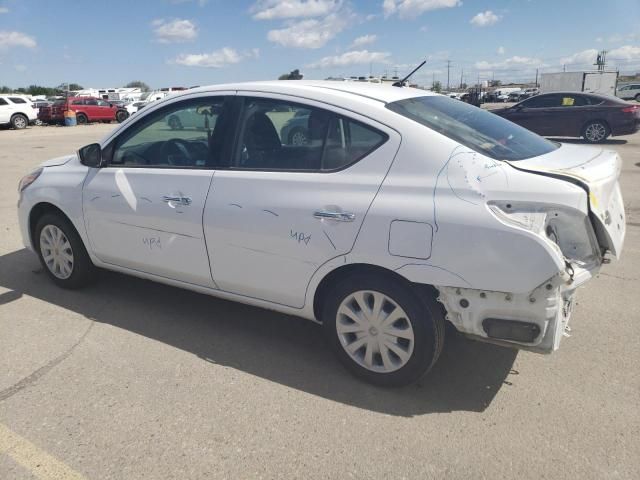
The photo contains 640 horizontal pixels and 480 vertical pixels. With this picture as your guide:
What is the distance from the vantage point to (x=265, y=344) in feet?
12.1

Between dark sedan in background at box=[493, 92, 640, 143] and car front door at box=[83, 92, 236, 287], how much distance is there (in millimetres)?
14214

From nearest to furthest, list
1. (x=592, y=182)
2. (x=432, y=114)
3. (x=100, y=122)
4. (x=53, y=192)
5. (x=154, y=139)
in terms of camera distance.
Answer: (x=592, y=182)
(x=432, y=114)
(x=154, y=139)
(x=53, y=192)
(x=100, y=122)

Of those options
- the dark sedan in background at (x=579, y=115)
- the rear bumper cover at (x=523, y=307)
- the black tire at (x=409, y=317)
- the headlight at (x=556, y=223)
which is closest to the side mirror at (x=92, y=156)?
the black tire at (x=409, y=317)

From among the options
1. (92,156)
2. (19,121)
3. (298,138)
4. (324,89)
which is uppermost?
(324,89)

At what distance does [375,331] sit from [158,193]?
1.81 m

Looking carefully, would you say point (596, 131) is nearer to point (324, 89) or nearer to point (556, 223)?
point (324, 89)

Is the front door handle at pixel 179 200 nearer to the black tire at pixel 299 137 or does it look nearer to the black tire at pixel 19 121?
the black tire at pixel 299 137

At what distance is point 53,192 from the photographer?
431 cm

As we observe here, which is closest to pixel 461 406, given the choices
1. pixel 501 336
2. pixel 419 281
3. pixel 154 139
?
pixel 501 336

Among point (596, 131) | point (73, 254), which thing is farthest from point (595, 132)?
point (73, 254)

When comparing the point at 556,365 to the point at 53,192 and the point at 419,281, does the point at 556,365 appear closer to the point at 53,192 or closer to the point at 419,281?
the point at 419,281

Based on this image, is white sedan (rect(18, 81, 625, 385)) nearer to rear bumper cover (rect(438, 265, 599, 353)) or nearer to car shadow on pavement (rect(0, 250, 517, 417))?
rear bumper cover (rect(438, 265, 599, 353))

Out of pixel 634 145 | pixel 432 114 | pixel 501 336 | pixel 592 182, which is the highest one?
pixel 432 114

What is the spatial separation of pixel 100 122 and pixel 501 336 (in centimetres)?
3380
